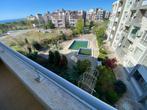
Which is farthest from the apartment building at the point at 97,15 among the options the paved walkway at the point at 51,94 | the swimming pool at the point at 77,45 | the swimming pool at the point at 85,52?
the paved walkway at the point at 51,94

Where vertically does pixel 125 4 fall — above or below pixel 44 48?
above

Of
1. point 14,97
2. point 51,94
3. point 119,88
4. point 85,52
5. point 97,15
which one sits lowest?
point 85,52

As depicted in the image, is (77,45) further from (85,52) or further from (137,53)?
(137,53)

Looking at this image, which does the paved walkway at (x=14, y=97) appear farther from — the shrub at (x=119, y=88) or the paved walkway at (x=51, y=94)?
the shrub at (x=119, y=88)

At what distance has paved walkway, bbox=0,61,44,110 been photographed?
180cm

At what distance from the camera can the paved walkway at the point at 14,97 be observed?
1.80 meters

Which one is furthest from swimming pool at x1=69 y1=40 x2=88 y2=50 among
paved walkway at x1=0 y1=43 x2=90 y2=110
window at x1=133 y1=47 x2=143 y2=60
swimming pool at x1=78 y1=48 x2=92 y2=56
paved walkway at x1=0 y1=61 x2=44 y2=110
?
paved walkway at x1=0 y1=43 x2=90 y2=110

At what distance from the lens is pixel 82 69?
8820 mm

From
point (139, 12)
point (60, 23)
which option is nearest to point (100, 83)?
point (139, 12)

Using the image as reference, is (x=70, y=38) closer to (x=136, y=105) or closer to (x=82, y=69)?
(x=82, y=69)

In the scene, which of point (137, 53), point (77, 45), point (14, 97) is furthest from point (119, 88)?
point (77, 45)

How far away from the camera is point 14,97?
205cm

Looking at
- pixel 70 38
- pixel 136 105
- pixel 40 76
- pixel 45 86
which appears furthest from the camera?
pixel 70 38

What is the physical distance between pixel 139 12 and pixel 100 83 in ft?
27.6
